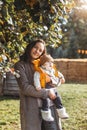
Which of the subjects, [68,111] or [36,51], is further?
[68,111]

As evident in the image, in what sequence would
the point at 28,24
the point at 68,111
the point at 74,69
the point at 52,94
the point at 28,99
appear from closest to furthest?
1. the point at 52,94
2. the point at 28,99
3. the point at 28,24
4. the point at 68,111
5. the point at 74,69

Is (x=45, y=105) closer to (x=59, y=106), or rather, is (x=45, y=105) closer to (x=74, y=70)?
(x=59, y=106)

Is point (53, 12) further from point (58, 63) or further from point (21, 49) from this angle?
point (58, 63)

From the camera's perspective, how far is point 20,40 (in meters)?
4.34

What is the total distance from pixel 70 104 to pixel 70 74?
1237cm

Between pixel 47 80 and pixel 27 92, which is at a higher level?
pixel 47 80

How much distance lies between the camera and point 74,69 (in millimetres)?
23172

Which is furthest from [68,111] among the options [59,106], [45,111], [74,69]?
[74,69]

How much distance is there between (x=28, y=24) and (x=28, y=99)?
1164 millimetres

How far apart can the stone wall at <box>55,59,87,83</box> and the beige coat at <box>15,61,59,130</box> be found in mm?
18568

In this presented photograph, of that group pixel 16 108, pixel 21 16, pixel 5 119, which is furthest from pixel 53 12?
pixel 16 108

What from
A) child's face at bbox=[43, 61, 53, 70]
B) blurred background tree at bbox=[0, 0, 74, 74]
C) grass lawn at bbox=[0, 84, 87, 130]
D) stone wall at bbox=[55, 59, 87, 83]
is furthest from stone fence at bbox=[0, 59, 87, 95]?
child's face at bbox=[43, 61, 53, 70]

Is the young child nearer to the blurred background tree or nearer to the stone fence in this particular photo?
the blurred background tree

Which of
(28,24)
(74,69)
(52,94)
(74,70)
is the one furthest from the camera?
(74,69)
